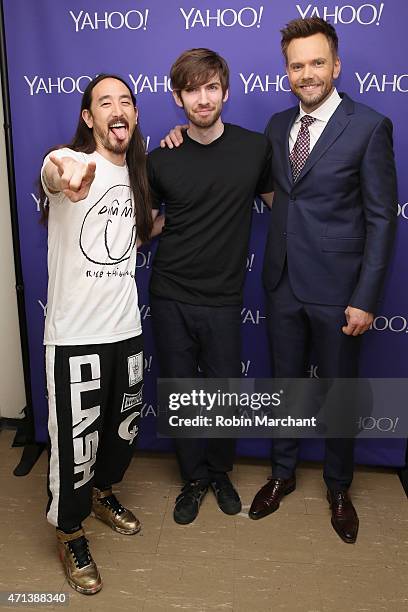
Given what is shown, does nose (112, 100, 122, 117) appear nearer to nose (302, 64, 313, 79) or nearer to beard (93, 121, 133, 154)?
beard (93, 121, 133, 154)

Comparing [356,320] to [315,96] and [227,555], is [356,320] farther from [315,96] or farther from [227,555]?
[227,555]

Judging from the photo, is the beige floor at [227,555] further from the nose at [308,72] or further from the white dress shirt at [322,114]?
the nose at [308,72]

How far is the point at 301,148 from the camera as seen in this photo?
6.55 ft

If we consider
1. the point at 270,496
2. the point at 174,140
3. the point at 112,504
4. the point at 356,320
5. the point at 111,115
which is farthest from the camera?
the point at 270,496

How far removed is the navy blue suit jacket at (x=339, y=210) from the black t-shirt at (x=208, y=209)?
127mm

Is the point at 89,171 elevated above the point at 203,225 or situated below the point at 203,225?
above

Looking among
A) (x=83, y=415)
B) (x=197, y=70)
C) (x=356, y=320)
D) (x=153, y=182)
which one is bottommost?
(x=83, y=415)

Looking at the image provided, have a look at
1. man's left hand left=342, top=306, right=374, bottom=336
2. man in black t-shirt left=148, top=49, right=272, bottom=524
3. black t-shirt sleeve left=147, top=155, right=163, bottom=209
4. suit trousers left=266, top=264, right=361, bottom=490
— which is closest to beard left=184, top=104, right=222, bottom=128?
man in black t-shirt left=148, top=49, right=272, bottom=524

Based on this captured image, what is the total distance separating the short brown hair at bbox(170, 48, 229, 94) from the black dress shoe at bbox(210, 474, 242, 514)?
1.59m

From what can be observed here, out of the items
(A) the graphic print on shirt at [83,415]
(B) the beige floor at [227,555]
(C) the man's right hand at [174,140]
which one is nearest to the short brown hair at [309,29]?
(C) the man's right hand at [174,140]

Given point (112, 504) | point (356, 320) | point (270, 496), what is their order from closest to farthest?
point (356, 320) < point (112, 504) < point (270, 496)

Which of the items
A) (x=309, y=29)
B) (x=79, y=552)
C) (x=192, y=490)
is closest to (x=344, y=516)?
(x=192, y=490)

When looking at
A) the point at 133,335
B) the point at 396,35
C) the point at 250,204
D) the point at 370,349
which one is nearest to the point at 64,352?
the point at 133,335

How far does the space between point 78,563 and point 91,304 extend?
0.90 m
